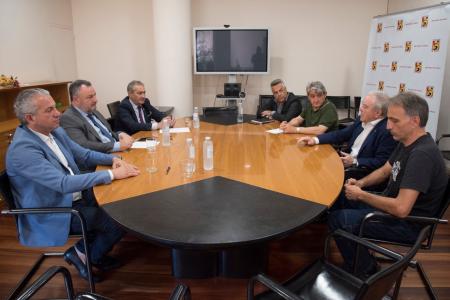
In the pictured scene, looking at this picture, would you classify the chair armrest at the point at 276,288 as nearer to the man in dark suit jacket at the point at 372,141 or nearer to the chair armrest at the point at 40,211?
the chair armrest at the point at 40,211

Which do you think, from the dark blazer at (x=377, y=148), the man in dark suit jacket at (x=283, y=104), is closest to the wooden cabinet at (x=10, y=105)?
the man in dark suit jacket at (x=283, y=104)

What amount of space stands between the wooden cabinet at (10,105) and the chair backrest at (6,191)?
192cm

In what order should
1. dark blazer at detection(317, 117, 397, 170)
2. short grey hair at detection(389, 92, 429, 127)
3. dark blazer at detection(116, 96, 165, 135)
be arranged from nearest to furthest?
short grey hair at detection(389, 92, 429, 127), dark blazer at detection(317, 117, 397, 170), dark blazer at detection(116, 96, 165, 135)

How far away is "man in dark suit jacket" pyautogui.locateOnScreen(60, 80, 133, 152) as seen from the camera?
8.61 feet

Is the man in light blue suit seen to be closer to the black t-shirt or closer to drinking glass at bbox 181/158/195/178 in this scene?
drinking glass at bbox 181/158/195/178

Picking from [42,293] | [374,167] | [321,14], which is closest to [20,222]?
[42,293]

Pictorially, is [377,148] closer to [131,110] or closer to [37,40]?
[131,110]

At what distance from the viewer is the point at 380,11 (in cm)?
532

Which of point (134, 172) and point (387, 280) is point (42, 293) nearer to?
point (134, 172)

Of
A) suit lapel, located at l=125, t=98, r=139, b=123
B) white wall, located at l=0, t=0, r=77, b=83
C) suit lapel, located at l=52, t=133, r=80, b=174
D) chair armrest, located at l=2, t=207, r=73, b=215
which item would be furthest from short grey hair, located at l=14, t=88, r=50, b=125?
white wall, located at l=0, t=0, r=77, b=83

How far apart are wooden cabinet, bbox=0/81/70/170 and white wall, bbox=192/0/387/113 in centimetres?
243

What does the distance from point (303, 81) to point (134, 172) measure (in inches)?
168

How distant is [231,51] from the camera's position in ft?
17.2

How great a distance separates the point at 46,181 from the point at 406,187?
75.7 inches
